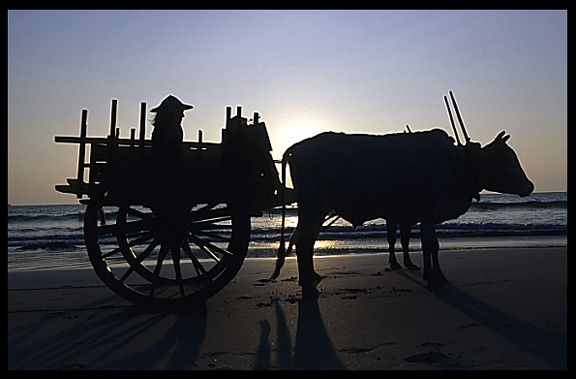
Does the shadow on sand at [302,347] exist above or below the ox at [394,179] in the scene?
below

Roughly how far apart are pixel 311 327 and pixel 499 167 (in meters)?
4.24

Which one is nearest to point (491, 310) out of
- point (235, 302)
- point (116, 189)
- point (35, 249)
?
point (235, 302)

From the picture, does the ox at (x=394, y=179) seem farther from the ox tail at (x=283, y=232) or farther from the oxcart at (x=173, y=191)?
the oxcart at (x=173, y=191)

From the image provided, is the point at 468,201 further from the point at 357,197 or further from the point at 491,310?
the point at 491,310

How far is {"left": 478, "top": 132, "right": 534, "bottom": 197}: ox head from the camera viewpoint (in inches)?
316

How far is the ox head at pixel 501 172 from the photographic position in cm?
803

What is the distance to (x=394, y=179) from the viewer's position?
747cm

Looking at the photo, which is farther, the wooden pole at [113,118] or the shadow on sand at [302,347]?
the wooden pole at [113,118]

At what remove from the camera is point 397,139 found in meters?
7.75

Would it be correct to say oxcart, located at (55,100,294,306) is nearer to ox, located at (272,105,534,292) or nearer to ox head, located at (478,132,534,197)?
ox, located at (272,105,534,292)

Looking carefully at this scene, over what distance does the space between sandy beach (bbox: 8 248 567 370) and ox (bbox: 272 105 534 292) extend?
0.71m

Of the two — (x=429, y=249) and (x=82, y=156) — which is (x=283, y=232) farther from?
(x=82, y=156)

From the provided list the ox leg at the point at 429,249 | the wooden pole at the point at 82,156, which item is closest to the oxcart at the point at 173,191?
the wooden pole at the point at 82,156
